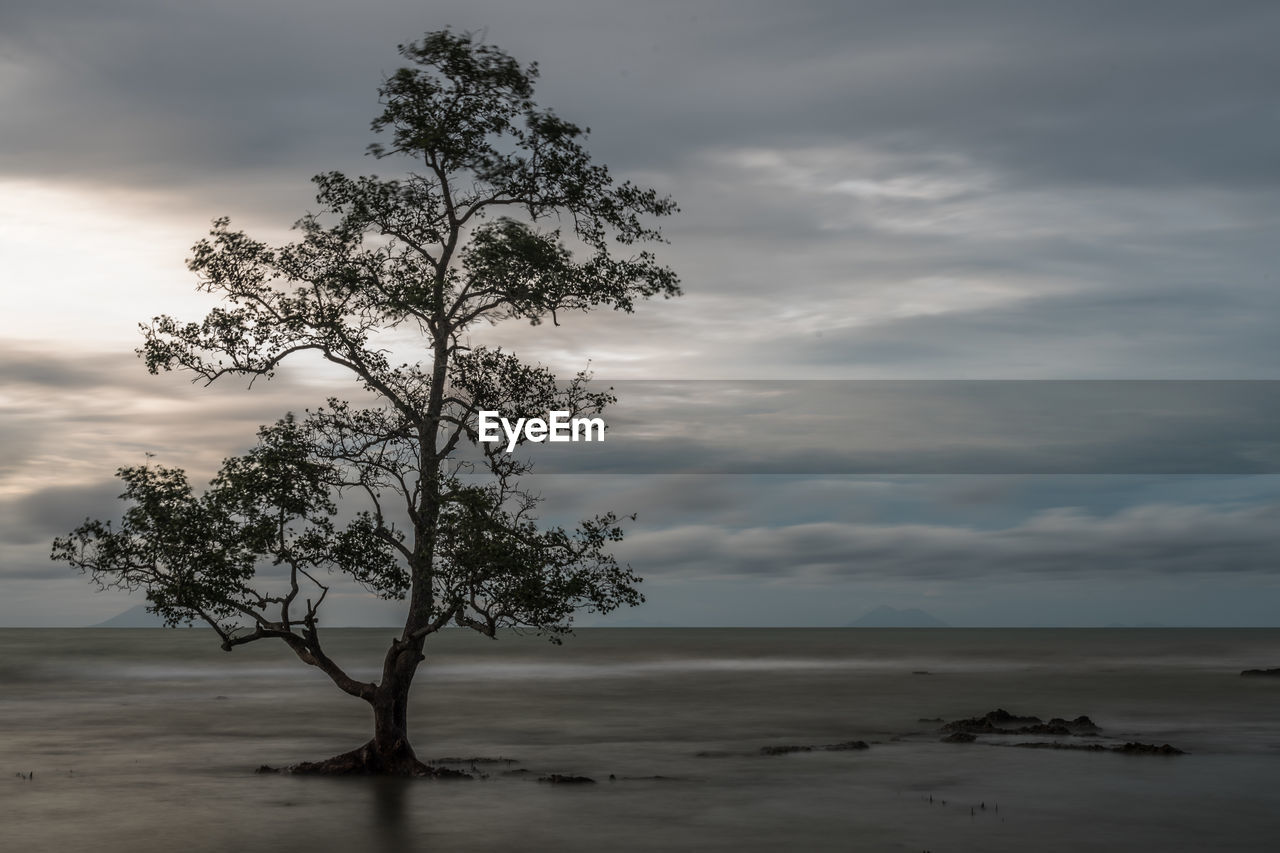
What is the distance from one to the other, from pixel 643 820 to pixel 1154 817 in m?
12.7

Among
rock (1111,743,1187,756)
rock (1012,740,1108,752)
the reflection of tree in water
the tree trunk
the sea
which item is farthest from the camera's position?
rock (1012,740,1108,752)

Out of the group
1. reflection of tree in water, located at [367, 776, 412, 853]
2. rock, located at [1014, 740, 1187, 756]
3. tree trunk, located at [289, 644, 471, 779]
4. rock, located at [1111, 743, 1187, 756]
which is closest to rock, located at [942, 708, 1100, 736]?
rock, located at [1014, 740, 1187, 756]

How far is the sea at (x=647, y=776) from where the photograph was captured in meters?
28.6

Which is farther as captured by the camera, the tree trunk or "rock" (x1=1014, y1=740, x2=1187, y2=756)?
"rock" (x1=1014, y1=740, x2=1187, y2=756)

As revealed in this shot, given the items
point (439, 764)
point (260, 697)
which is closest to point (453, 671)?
point (260, 697)

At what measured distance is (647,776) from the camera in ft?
127

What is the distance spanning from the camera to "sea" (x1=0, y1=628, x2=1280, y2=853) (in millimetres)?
28609

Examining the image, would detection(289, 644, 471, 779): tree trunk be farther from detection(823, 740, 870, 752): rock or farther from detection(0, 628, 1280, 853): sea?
detection(823, 740, 870, 752): rock

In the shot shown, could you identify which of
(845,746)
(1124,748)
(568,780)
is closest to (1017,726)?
(1124,748)

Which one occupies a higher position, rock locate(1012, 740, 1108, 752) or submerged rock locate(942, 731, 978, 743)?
rock locate(1012, 740, 1108, 752)

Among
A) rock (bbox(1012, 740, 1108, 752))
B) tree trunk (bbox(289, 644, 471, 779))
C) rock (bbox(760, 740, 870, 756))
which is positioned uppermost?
tree trunk (bbox(289, 644, 471, 779))

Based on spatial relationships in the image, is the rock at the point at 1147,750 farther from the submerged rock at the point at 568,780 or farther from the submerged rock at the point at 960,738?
the submerged rock at the point at 568,780

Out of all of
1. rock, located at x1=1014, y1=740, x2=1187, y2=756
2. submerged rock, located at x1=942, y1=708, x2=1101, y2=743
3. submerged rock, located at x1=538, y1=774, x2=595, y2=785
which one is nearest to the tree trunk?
submerged rock, located at x1=538, y1=774, x2=595, y2=785

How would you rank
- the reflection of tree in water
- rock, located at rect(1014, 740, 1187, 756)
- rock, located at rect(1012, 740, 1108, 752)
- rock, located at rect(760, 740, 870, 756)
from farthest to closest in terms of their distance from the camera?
rock, located at rect(760, 740, 870, 756), rock, located at rect(1012, 740, 1108, 752), rock, located at rect(1014, 740, 1187, 756), the reflection of tree in water
